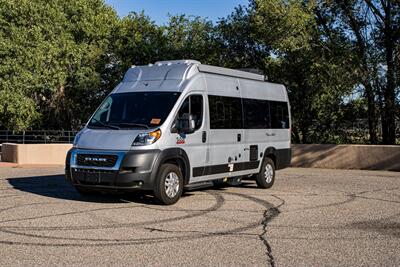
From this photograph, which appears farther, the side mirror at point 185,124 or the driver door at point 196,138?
the driver door at point 196,138

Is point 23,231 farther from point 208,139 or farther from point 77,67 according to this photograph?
point 77,67

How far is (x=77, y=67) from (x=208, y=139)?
20895mm

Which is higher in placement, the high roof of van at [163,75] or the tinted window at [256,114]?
the high roof of van at [163,75]

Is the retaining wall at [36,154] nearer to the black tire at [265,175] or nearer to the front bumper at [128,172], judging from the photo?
the black tire at [265,175]

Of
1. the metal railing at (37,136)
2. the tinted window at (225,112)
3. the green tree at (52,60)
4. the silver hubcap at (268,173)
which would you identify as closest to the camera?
the tinted window at (225,112)

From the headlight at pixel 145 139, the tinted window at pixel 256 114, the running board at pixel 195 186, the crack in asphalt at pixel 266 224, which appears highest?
the tinted window at pixel 256 114

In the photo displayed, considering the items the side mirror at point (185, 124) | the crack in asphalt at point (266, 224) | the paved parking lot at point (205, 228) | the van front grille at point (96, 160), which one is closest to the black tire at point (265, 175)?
the paved parking lot at point (205, 228)

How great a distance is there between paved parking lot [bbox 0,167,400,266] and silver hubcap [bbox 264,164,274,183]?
1.62 ft

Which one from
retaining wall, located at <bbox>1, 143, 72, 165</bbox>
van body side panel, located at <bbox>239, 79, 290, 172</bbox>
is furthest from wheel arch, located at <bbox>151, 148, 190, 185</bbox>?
retaining wall, located at <bbox>1, 143, 72, 165</bbox>

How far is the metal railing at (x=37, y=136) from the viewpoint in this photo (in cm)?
2862

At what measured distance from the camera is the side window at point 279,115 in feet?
44.6

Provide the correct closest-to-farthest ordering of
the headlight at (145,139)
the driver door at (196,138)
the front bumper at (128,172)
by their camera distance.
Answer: the front bumper at (128,172) → the headlight at (145,139) → the driver door at (196,138)

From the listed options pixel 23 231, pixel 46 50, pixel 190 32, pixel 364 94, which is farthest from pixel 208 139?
pixel 190 32

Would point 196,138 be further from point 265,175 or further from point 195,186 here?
point 265,175
